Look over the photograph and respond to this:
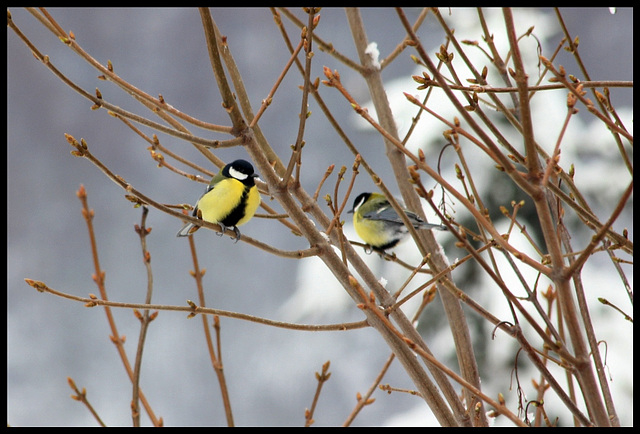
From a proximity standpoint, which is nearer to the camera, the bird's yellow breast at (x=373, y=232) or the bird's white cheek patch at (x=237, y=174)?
the bird's white cheek patch at (x=237, y=174)

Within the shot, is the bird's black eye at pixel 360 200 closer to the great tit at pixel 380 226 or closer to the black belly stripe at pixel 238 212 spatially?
the great tit at pixel 380 226

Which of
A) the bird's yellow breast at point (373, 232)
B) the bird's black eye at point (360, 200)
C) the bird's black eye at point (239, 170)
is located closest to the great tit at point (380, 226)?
the bird's yellow breast at point (373, 232)

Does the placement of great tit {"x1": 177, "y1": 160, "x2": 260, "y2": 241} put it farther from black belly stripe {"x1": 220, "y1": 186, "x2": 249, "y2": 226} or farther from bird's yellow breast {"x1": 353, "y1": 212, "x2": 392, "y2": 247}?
bird's yellow breast {"x1": 353, "y1": 212, "x2": 392, "y2": 247}

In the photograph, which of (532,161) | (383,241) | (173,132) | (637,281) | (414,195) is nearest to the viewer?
(532,161)

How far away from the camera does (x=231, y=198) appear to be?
59.1 inches

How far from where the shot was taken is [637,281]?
0.75m

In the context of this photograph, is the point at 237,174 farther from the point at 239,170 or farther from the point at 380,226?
the point at 380,226

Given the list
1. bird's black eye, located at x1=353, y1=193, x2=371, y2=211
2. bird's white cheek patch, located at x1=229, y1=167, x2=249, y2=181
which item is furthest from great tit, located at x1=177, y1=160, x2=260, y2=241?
bird's black eye, located at x1=353, y1=193, x2=371, y2=211

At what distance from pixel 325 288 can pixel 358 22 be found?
1.85 meters

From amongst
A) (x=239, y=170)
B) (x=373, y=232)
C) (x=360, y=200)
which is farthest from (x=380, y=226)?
(x=239, y=170)

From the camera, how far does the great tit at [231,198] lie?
1.48 metres

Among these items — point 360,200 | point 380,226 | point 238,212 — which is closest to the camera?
point 238,212
